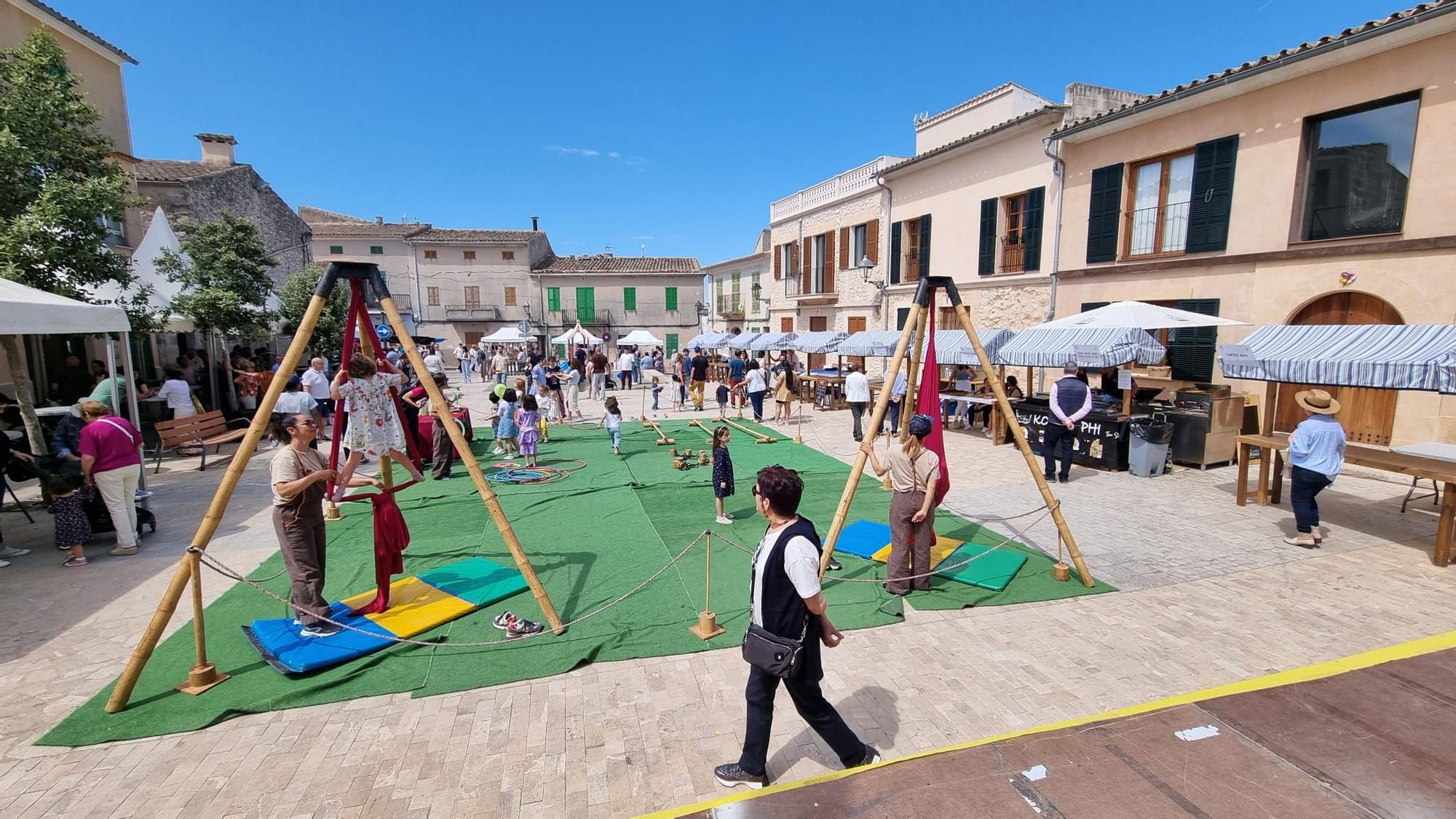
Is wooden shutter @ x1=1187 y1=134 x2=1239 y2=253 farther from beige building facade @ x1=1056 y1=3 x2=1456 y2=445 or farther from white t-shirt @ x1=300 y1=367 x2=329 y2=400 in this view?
white t-shirt @ x1=300 y1=367 x2=329 y2=400

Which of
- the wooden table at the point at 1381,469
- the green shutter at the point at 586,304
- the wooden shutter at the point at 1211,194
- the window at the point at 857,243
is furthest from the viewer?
the green shutter at the point at 586,304

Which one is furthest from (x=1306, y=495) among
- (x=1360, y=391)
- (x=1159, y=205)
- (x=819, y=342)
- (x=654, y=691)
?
(x=819, y=342)

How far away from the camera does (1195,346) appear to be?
12.9m

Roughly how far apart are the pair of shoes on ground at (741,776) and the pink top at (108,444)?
7428mm

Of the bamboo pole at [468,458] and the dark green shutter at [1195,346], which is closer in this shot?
the bamboo pole at [468,458]

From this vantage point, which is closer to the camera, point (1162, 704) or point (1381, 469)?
point (1162, 704)

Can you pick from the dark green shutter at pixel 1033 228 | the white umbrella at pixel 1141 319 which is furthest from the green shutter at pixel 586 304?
the white umbrella at pixel 1141 319

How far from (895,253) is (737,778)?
20.2 metres

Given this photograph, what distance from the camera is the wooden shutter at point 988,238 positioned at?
17797 millimetres

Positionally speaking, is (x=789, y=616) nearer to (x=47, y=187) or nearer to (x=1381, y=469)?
(x=1381, y=469)

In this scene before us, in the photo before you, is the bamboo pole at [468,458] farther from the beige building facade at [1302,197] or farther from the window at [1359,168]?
the window at [1359,168]

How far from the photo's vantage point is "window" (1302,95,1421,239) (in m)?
10.3

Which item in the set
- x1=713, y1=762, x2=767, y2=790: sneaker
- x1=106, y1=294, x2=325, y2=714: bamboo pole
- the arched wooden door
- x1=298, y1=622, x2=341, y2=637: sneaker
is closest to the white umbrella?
the arched wooden door

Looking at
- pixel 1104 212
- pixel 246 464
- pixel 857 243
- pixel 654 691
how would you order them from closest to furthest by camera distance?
pixel 654 691, pixel 246 464, pixel 1104 212, pixel 857 243
